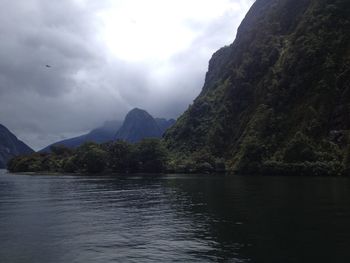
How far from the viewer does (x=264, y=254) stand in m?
46.4

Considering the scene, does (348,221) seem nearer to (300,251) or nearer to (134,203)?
(300,251)

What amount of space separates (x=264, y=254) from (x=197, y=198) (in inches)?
2435

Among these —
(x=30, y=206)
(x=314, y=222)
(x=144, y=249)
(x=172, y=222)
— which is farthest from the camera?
(x=30, y=206)

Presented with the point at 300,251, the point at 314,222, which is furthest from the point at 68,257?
the point at 314,222

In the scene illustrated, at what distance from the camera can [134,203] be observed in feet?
329

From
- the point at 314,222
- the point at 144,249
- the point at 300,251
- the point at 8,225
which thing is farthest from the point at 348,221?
the point at 8,225

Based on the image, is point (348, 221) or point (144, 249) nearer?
point (144, 249)

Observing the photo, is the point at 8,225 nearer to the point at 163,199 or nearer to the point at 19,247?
the point at 19,247

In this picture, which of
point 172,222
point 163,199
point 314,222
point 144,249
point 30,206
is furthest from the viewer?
point 163,199

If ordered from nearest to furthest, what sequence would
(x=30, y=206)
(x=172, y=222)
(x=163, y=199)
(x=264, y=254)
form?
(x=264, y=254) < (x=172, y=222) < (x=30, y=206) < (x=163, y=199)

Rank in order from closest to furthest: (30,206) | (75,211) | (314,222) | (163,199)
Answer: (314,222), (75,211), (30,206), (163,199)

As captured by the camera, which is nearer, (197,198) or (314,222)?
(314,222)

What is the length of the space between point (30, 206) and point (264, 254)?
65.7 m

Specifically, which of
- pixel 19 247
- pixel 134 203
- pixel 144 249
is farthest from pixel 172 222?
pixel 134 203
